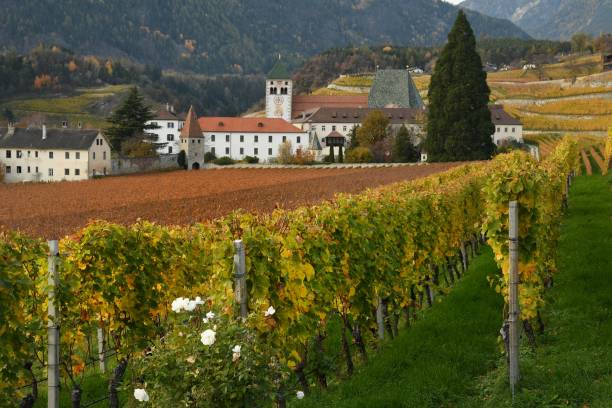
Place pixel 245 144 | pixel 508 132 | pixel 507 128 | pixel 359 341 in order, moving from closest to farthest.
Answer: pixel 359 341 < pixel 508 132 < pixel 507 128 < pixel 245 144

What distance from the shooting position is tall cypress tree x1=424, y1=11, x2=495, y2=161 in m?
65.1

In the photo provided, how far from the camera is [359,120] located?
102m

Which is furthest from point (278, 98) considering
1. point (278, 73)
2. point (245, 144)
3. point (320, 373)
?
point (320, 373)

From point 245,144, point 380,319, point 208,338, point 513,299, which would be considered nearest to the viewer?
point 208,338

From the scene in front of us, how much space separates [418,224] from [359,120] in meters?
89.1

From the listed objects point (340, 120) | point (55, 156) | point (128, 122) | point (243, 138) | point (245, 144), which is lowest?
point (55, 156)

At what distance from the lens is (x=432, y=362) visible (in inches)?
402

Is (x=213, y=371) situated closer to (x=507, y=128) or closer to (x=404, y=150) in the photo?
(x=404, y=150)

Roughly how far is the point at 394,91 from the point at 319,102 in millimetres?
13089

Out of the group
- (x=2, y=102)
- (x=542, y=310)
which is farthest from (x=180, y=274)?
(x=2, y=102)

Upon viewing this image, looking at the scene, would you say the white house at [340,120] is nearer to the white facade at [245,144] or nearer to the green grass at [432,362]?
the white facade at [245,144]

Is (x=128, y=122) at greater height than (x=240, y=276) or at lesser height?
greater

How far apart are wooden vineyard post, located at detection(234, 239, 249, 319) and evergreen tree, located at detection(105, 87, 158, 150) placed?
80.6 m

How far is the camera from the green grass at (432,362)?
357 inches
